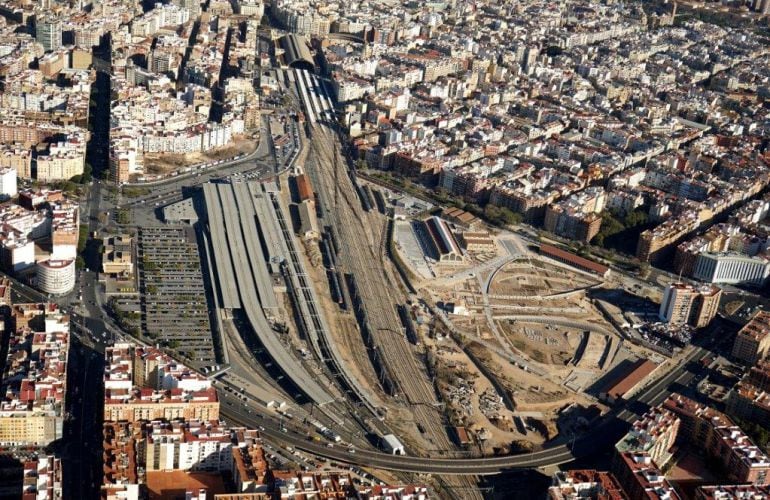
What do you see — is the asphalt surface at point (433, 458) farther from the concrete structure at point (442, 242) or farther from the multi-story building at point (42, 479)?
the concrete structure at point (442, 242)

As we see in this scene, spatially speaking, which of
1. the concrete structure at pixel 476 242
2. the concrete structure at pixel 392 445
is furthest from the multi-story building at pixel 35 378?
the concrete structure at pixel 476 242

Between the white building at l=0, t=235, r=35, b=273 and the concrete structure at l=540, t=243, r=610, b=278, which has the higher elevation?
the white building at l=0, t=235, r=35, b=273

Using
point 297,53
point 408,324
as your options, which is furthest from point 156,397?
point 297,53

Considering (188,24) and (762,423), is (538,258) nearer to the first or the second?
(762,423)

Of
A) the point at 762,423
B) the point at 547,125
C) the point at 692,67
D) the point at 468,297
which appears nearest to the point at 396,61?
the point at 547,125

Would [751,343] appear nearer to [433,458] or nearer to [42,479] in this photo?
[433,458]

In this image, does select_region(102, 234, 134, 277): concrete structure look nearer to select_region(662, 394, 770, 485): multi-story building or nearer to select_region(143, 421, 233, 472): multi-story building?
select_region(143, 421, 233, 472): multi-story building

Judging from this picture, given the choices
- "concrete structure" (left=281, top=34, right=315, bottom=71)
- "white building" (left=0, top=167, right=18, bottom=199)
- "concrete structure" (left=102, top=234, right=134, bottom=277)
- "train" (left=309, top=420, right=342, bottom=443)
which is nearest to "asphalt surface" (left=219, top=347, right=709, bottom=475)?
"train" (left=309, top=420, right=342, bottom=443)
